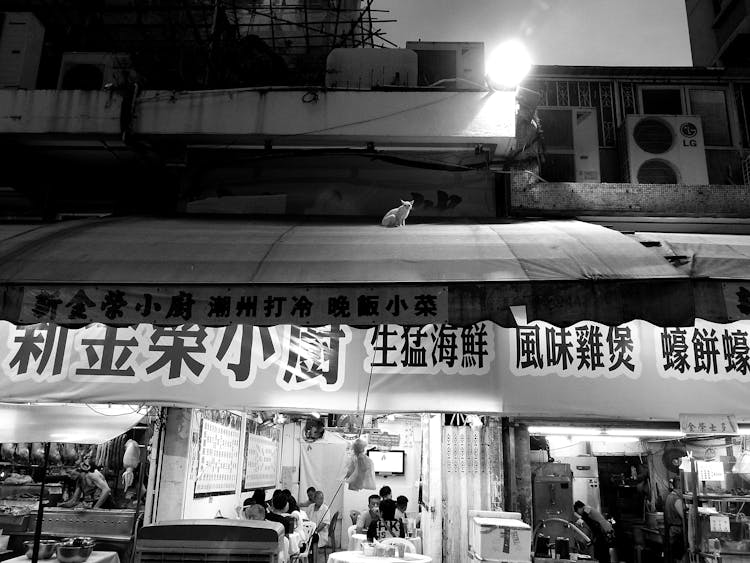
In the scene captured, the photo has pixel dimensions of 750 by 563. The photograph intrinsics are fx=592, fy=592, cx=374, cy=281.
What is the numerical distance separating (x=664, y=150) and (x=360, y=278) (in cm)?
603

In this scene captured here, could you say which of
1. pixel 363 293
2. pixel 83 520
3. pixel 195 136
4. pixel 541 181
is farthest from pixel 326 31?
pixel 83 520

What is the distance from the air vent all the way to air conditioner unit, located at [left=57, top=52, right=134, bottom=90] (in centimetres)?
700

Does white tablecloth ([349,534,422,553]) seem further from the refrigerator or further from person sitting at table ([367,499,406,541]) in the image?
the refrigerator

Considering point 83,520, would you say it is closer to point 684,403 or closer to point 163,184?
point 163,184

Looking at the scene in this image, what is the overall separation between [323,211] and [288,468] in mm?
11554


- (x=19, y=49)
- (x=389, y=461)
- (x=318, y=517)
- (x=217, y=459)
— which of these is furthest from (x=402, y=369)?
(x=389, y=461)

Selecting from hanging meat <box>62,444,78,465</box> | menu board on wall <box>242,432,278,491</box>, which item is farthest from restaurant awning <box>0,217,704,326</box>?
menu board on wall <box>242,432,278,491</box>

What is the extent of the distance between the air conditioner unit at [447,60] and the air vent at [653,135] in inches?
91.9

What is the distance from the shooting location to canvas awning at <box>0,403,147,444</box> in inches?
229

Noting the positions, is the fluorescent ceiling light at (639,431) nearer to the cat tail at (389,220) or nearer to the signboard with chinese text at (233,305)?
the cat tail at (389,220)

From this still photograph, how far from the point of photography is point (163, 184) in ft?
25.8

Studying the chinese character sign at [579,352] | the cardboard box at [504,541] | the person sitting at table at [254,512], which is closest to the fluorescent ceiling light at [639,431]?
the cardboard box at [504,541]

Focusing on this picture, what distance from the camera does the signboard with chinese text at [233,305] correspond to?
3.84m

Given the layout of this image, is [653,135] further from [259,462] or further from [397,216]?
[259,462]
